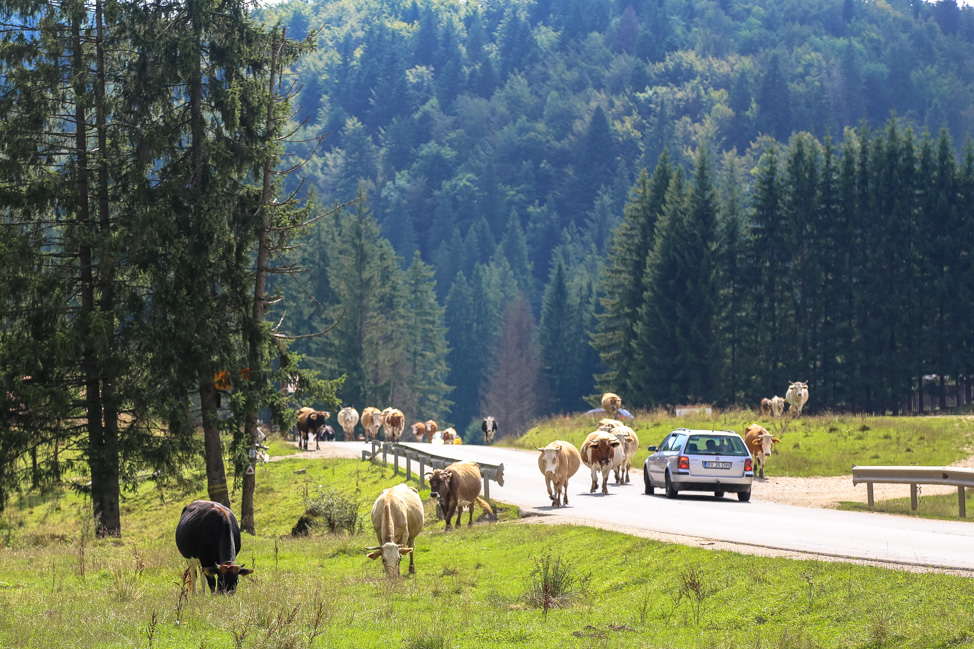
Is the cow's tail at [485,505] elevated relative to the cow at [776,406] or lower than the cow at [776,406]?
lower

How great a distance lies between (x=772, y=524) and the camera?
21328 mm

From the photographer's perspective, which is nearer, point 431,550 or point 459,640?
point 459,640

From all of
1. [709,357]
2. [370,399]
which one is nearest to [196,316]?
[709,357]

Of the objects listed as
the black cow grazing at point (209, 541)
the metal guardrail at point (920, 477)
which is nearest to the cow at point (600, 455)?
the metal guardrail at point (920, 477)

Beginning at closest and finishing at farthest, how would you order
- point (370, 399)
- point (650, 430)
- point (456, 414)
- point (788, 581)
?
1. point (788, 581)
2. point (650, 430)
3. point (370, 399)
4. point (456, 414)

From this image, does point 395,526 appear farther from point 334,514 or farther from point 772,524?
point 334,514

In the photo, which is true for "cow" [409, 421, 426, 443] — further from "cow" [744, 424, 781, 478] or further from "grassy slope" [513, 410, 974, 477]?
"cow" [744, 424, 781, 478]

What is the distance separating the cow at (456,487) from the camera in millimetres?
25906

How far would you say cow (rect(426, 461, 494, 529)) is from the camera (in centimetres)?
2591

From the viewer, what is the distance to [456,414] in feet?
511

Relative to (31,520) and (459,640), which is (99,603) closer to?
(459,640)

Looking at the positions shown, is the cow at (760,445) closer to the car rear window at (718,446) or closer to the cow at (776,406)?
the car rear window at (718,446)

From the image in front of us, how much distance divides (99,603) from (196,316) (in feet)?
49.9

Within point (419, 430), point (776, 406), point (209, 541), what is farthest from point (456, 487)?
point (419, 430)
